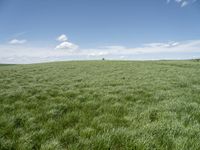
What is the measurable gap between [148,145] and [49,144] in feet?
6.55

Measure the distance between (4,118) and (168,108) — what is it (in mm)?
5201

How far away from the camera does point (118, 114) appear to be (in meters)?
5.66

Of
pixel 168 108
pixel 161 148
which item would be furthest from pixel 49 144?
pixel 168 108

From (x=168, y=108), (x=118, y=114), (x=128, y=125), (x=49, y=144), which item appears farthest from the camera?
(x=168, y=108)

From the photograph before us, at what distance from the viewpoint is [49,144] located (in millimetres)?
3576

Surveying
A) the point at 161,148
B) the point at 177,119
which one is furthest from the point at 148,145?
the point at 177,119

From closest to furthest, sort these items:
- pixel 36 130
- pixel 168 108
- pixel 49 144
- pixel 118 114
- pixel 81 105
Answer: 1. pixel 49 144
2. pixel 36 130
3. pixel 118 114
4. pixel 168 108
5. pixel 81 105

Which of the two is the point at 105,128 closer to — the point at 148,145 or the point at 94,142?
the point at 94,142

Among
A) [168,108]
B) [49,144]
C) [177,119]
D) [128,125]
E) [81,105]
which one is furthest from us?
[81,105]

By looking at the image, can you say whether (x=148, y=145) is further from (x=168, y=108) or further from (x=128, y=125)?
(x=168, y=108)

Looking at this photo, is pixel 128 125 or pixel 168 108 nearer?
pixel 128 125

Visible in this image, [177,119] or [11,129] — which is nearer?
[11,129]

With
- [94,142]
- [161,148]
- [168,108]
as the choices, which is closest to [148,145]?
[161,148]

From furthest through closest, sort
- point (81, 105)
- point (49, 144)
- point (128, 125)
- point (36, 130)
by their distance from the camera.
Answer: point (81, 105) → point (128, 125) → point (36, 130) → point (49, 144)
